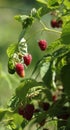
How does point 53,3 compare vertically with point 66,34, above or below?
above

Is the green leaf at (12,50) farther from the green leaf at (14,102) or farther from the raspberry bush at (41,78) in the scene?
the green leaf at (14,102)

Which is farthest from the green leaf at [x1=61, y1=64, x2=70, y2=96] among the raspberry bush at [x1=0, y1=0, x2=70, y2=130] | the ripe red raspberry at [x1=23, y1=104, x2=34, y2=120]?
the ripe red raspberry at [x1=23, y1=104, x2=34, y2=120]

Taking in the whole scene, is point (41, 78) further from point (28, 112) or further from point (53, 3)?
point (53, 3)

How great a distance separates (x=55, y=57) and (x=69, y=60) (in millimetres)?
59

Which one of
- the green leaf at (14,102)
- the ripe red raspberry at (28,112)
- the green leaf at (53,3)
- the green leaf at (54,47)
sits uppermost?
the green leaf at (53,3)


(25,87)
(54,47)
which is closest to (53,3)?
(54,47)

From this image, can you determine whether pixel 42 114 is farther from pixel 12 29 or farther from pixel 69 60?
pixel 12 29

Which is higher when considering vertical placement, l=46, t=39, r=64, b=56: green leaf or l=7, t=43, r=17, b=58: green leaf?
l=7, t=43, r=17, b=58: green leaf

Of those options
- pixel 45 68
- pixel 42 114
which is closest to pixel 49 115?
pixel 42 114

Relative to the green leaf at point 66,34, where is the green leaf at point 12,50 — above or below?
above

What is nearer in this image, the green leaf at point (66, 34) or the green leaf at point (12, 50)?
the green leaf at point (66, 34)

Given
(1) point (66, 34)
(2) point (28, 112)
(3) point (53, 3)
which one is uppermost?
(3) point (53, 3)

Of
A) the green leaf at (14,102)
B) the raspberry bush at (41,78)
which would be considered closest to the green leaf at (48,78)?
the raspberry bush at (41,78)

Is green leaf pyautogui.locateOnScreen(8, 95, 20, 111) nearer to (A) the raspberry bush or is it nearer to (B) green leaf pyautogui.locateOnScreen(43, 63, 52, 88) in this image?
(A) the raspberry bush
